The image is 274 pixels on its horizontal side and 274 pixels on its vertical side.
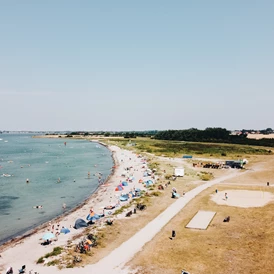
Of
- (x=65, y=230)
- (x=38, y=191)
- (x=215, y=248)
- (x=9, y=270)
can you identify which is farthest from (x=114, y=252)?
(x=38, y=191)

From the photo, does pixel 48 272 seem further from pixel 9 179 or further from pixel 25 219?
pixel 9 179

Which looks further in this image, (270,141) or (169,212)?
(270,141)

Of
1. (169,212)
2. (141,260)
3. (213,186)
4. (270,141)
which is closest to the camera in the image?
(141,260)

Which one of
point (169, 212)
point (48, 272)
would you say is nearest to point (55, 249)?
point (48, 272)

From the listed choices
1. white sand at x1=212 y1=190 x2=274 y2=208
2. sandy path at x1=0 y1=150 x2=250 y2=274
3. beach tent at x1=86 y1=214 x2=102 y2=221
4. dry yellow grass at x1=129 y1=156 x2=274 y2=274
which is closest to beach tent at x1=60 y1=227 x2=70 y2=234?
sandy path at x1=0 y1=150 x2=250 y2=274

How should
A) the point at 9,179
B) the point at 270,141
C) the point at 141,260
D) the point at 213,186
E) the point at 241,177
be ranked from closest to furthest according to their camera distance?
the point at 141,260 → the point at 213,186 → the point at 241,177 → the point at 9,179 → the point at 270,141

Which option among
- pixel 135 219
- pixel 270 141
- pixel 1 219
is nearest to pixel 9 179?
pixel 1 219
